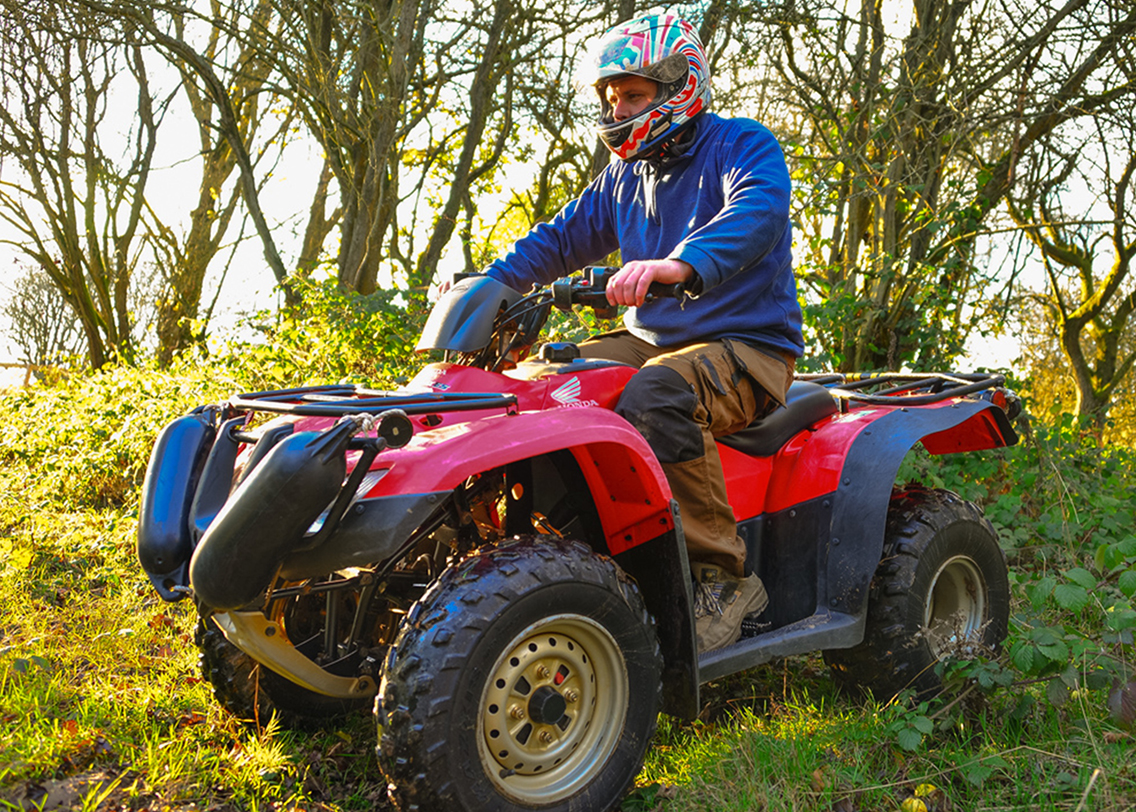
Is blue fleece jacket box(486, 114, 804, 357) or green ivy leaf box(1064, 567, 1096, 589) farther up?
blue fleece jacket box(486, 114, 804, 357)

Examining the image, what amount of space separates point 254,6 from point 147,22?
1604 mm

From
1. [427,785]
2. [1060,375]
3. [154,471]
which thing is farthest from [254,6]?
[1060,375]

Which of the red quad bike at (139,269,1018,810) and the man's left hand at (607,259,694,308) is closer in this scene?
the red quad bike at (139,269,1018,810)

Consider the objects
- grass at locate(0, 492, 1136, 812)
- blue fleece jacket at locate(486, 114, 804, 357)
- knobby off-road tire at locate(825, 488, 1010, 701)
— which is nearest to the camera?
grass at locate(0, 492, 1136, 812)

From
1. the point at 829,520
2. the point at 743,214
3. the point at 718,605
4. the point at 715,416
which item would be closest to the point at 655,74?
the point at 743,214

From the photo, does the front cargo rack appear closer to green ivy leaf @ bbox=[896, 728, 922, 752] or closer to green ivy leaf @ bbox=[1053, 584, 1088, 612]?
green ivy leaf @ bbox=[896, 728, 922, 752]

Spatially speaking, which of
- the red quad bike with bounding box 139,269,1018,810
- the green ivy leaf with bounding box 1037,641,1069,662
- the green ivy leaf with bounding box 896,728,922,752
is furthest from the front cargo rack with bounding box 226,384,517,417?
the green ivy leaf with bounding box 1037,641,1069,662

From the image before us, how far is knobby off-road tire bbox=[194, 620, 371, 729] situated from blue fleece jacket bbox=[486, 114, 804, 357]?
1538 mm

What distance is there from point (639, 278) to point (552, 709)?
116cm

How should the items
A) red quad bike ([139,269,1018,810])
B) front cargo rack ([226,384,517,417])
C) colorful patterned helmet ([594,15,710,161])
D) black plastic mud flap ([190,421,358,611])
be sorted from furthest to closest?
colorful patterned helmet ([594,15,710,161]) < front cargo rack ([226,384,517,417]) < red quad bike ([139,269,1018,810]) < black plastic mud flap ([190,421,358,611])

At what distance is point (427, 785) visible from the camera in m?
2.10

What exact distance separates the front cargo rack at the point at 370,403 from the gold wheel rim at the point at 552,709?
58 centimetres

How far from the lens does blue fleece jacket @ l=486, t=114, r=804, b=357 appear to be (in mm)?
2861

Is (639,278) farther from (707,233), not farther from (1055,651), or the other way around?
(1055,651)
